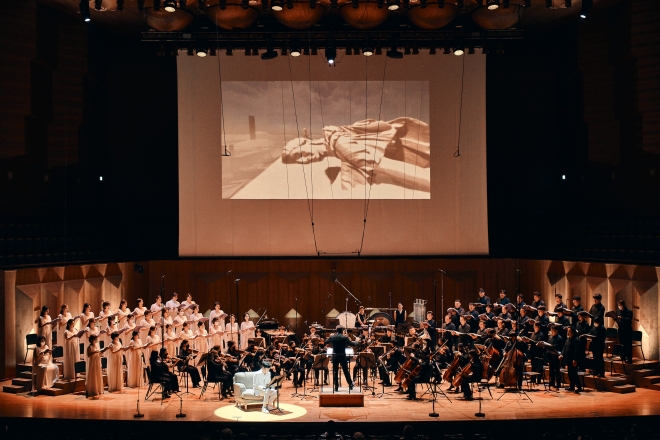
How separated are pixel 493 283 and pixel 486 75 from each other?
545 cm

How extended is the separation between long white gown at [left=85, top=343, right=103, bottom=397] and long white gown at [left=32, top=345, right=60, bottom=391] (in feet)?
2.68

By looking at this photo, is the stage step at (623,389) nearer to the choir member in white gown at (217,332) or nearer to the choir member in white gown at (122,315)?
the choir member in white gown at (217,332)

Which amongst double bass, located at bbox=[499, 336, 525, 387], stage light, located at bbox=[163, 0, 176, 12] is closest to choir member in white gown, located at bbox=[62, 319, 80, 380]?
stage light, located at bbox=[163, 0, 176, 12]

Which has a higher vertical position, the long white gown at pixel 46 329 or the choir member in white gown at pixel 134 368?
the long white gown at pixel 46 329

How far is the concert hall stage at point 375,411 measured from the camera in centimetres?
952

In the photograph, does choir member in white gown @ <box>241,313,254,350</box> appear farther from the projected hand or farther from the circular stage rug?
the projected hand

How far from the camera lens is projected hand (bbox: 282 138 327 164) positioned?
16.6 m

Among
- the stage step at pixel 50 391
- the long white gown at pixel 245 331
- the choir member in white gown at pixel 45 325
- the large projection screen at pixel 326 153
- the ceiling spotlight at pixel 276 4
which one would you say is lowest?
the stage step at pixel 50 391

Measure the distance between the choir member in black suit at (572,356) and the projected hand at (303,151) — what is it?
7656 mm

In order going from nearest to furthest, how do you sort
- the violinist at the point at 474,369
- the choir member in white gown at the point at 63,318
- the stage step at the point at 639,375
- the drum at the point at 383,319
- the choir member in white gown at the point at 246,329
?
the violinist at the point at 474,369 < the stage step at the point at 639,375 < the choir member in white gown at the point at 63,318 < the choir member in white gown at the point at 246,329 < the drum at the point at 383,319

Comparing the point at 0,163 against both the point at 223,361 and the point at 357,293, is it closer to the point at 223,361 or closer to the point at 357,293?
the point at 223,361

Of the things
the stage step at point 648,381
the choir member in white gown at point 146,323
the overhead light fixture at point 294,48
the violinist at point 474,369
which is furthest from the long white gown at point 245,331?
the stage step at point 648,381

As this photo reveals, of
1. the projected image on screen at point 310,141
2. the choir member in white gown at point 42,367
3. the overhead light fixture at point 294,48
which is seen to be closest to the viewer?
the choir member in white gown at point 42,367

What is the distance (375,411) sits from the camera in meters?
10.3
